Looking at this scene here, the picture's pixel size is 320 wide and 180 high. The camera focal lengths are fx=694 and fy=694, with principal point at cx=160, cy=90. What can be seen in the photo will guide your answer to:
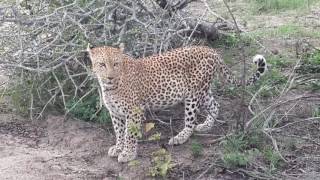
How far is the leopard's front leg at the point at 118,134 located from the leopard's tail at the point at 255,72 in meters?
1.21

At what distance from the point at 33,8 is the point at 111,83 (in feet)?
6.61

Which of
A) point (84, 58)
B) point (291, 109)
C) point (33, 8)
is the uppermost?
point (33, 8)

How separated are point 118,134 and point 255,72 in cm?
154

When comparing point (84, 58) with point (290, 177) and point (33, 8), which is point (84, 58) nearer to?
point (33, 8)

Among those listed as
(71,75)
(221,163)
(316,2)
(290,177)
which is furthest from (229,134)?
(316,2)

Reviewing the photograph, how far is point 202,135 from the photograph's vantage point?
21.9ft

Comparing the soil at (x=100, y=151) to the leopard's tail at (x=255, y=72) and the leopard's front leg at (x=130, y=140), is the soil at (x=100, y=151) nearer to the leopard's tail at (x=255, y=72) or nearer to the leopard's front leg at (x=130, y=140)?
the leopard's front leg at (x=130, y=140)

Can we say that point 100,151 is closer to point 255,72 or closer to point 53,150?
point 53,150

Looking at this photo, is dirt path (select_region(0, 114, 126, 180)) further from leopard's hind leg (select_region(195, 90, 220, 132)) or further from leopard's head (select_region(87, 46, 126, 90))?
leopard's hind leg (select_region(195, 90, 220, 132))

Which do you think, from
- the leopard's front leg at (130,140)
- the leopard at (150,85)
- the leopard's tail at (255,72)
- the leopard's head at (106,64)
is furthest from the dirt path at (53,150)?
the leopard's tail at (255,72)

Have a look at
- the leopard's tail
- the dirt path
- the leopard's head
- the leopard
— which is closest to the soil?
the dirt path

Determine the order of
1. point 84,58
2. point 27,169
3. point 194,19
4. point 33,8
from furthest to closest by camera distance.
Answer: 1. point 194,19
2. point 33,8
3. point 84,58
4. point 27,169

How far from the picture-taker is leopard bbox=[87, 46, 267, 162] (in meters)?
6.11

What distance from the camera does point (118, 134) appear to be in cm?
637
